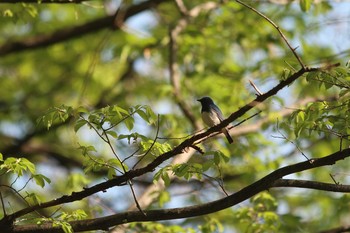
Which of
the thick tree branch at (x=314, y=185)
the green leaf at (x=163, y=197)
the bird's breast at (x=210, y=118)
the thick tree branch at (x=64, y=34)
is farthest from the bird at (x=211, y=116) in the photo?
the thick tree branch at (x=64, y=34)

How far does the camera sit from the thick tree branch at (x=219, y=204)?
390 cm

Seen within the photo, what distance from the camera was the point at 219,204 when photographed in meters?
4.11

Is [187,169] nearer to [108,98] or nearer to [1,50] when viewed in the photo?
[1,50]

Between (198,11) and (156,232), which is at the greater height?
(198,11)

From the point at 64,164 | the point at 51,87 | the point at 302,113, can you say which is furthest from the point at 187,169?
the point at 51,87

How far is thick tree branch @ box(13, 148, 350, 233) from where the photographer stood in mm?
3902

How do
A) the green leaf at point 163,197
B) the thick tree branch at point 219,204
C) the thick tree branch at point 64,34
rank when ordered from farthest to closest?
the thick tree branch at point 64,34, the green leaf at point 163,197, the thick tree branch at point 219,204

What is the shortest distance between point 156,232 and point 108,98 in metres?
5.92

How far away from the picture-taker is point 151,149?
4.16m

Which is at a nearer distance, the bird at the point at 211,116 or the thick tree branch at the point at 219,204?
the thick tree branch at the point at 219,204

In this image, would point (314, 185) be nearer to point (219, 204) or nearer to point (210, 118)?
point (219, 204)

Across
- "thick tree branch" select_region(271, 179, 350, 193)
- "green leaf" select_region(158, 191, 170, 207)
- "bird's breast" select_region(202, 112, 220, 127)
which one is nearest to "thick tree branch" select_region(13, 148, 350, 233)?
"thick tree branch" select_region(271, 179, 350, 193)

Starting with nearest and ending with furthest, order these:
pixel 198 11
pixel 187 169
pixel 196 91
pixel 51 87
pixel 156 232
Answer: pixel 187 169, pixel 156 232, pixel 198 11, pixel 196 91, pixel 51 87

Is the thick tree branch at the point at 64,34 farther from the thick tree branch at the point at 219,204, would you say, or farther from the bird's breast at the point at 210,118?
the thick tree branch at the point at 219,204
